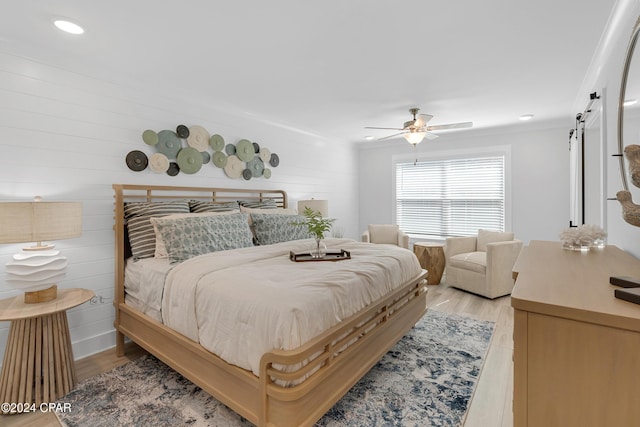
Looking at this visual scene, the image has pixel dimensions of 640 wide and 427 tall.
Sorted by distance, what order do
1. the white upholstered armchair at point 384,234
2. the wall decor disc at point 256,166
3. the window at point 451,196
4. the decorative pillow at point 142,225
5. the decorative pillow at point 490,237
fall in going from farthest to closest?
the white upholstered armchair at point 384,234
the window at point 451,196
the decorative pillow at point 490,237
the wall decor disc at point 256,166
the decorative pillow at point 142,225

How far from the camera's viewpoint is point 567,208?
15.0ft

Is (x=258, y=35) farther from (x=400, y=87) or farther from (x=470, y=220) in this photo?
(x=470, y=220)

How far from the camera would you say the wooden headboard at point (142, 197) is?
2703mm

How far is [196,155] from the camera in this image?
137 inches

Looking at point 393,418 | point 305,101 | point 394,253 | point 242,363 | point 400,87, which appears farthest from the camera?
point 305,101

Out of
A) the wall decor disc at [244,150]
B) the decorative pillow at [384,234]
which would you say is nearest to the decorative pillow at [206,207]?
the wall decor disc at [244,150]

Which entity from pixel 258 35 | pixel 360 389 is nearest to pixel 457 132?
pixel 258 35

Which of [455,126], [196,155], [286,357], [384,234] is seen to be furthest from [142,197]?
[384,234]

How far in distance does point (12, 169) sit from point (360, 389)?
10.1 ft

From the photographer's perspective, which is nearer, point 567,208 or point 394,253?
point 394,253

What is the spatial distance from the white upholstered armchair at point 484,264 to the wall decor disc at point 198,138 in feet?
12.2

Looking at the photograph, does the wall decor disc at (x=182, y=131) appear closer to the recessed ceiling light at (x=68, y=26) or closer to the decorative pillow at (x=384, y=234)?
the recessed ceiling light at (x=68, y=26)

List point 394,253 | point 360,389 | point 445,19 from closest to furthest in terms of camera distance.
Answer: point 445,19
point 360,389
point 394,253

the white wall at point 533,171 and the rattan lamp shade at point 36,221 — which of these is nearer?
the rattan lamp shade at point 36,221
